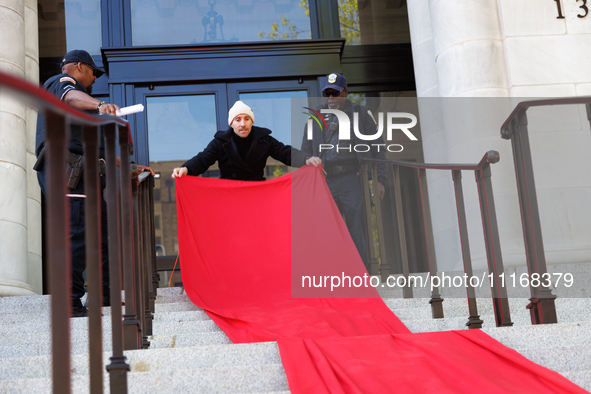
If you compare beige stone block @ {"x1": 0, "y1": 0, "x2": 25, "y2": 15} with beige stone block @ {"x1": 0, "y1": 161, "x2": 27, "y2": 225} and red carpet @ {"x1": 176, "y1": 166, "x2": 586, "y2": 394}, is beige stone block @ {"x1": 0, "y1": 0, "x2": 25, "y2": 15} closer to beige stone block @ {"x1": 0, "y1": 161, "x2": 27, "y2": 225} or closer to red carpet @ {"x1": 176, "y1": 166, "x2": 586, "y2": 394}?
beige stone block @ {"x1": 0, "y1": 161, "x2": 27, "y2": 225}

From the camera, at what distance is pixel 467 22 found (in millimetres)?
5555

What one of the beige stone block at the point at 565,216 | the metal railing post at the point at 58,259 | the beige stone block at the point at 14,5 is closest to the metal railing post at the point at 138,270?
the metal railing post at the point at 58,259

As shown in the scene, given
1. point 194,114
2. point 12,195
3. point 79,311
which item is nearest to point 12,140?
point 12,195

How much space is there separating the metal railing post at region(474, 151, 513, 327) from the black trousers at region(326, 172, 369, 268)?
166cm

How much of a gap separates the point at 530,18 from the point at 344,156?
2018mm

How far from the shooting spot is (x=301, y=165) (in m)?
5.21

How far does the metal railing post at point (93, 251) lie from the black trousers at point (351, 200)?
3.55 meters

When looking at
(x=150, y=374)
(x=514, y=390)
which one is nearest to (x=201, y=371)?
(x=150, y=374)

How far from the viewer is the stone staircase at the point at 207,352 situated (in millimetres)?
2424

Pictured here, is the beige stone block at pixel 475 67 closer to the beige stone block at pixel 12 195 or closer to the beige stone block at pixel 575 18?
the beige stone block at pixel 575 18

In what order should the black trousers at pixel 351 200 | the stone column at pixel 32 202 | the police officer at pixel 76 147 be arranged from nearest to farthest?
1. the police officer at pixel 76 147
2. the black trousers at pixel 351 200
3. the stone column at pixel 32 202

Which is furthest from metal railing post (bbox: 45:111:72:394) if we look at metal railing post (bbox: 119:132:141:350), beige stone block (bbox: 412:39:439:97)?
beige stone block (bbox: 412:39:439:97)

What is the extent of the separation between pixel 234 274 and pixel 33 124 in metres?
2.86

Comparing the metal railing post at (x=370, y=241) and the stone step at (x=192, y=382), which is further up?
the metal railing post at (x=370, y=241)
